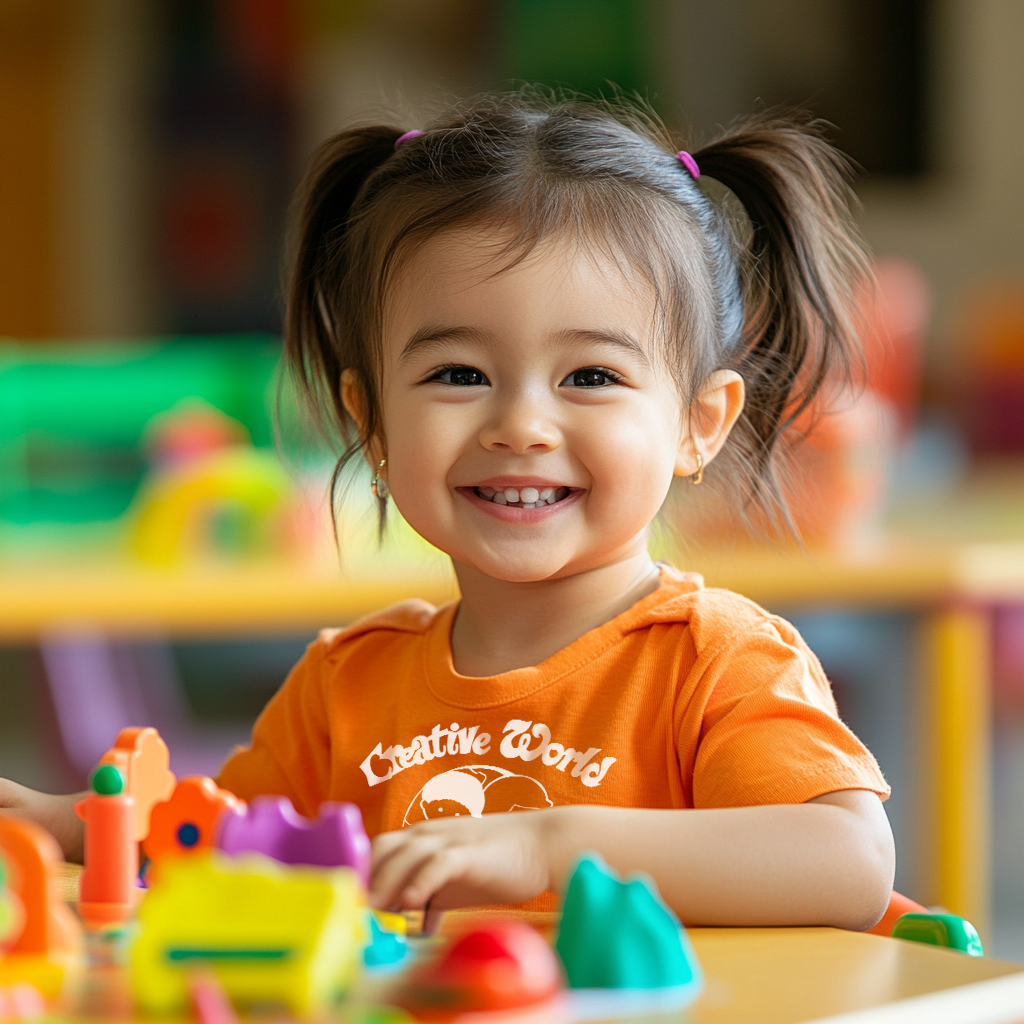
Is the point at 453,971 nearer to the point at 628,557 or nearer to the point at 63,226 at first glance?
the point at 628,557

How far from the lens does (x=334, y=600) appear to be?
159 cm

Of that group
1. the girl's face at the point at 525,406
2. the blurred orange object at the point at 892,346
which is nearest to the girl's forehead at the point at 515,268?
the girl's face at the point at 525,406

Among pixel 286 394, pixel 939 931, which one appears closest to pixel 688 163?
pixel 939 931

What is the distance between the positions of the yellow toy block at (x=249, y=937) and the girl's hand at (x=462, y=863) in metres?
0.07

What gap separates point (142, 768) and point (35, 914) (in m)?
0.14

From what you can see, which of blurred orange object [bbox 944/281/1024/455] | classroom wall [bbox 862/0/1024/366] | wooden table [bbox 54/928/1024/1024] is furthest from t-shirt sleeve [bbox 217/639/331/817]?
classroom wall [bbox 862/0/1024/366]

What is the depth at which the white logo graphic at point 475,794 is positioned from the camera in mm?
723

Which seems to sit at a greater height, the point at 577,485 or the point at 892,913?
the point at 577,485

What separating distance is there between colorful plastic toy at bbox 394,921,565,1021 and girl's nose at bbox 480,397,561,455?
11.1 inches

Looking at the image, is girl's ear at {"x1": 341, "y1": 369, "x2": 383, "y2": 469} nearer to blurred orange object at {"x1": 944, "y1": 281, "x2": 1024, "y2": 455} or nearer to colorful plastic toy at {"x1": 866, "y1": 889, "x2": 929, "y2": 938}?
colorful plastic toy at {"x1": 866, "y1": 889, "x2": 929, "y2": 938}

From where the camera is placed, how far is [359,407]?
847mm

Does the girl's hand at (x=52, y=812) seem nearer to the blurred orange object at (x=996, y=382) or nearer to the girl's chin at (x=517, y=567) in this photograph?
the girl's chin at (x=517, y=567)

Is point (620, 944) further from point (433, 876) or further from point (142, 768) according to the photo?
point (142, 768)

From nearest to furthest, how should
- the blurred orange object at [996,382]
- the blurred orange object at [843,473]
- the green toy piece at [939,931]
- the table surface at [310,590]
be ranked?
the green toy piece at [939,931]
the table surface at [310,590]
the blurred orange object at [843,473]
the blurred orange object at [996,382]
